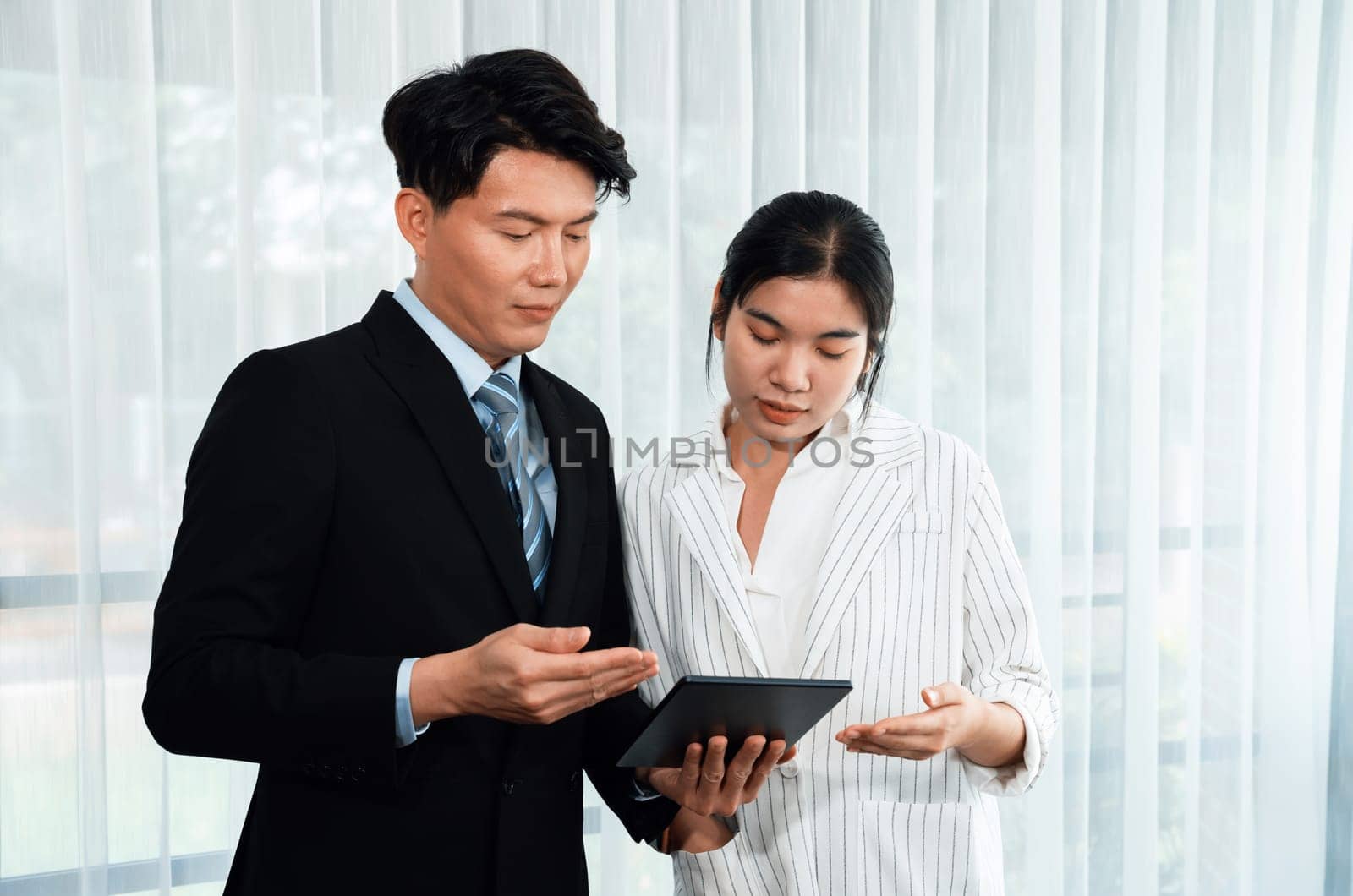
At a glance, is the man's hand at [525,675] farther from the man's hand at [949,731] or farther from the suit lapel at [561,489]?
the man's hand at [949,731]

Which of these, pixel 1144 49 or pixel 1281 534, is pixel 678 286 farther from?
pixel 1281 534

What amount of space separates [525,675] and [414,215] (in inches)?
21.8

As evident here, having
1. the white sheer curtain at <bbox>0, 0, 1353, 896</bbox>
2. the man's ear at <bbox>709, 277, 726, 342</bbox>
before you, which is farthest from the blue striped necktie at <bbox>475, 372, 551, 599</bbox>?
the white sheer curtain at <bbox>0, 0, 1353, 896</bbox>

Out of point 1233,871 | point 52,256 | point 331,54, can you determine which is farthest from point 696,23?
point 1233,871

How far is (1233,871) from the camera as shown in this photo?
9.45 ft

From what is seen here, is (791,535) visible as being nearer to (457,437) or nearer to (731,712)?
(731,712)

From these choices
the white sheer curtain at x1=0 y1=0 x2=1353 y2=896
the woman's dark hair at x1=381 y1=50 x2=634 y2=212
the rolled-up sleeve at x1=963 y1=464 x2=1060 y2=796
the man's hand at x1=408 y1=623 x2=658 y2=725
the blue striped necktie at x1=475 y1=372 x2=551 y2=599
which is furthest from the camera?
the white sheer curtain at x1=0 y1=0 x2=1353 y2=896

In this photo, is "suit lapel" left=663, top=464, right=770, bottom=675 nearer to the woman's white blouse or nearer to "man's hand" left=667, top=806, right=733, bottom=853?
the woman's white blouse

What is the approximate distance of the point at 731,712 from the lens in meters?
1.18

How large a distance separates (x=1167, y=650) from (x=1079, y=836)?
52 cm

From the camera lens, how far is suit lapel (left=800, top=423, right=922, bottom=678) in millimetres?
1399

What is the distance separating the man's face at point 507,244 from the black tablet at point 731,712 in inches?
17.8

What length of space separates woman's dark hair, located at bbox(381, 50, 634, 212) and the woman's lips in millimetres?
384

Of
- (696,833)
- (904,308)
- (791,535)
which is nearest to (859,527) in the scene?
(791,535)
